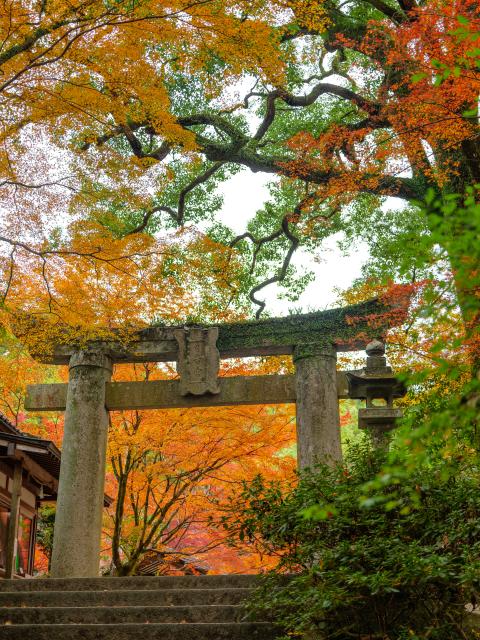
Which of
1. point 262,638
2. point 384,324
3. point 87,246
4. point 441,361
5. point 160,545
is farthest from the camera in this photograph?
point 160,545

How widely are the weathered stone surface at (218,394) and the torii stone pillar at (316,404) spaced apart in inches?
7.8

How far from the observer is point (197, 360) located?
12.3 m

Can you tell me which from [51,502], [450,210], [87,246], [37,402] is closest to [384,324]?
[87,246]

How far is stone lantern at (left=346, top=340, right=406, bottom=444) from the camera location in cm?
830

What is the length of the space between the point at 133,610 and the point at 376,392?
157 inches

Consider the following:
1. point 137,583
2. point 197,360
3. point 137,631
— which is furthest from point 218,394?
point 137,631

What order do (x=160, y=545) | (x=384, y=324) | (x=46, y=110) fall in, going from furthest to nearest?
1. (x=160, y=545)
2. (x=384, y=324)
3. (x=46, y=110)

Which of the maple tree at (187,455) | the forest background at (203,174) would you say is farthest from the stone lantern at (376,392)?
the maple tree at (187,455)

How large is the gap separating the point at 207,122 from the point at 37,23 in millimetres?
7738

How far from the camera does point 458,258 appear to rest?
2.25 metres

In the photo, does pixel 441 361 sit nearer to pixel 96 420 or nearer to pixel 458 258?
pixel 458 258

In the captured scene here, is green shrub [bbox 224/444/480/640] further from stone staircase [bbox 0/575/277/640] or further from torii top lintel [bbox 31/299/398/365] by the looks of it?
torii top lintel [bbox 31/299/398/365]

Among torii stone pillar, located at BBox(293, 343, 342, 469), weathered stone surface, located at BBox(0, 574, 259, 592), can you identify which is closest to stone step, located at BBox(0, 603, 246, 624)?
weathered stone surface, located at BBox(0, 574, 259, 592)

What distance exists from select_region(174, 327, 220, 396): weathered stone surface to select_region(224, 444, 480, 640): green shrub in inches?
238
